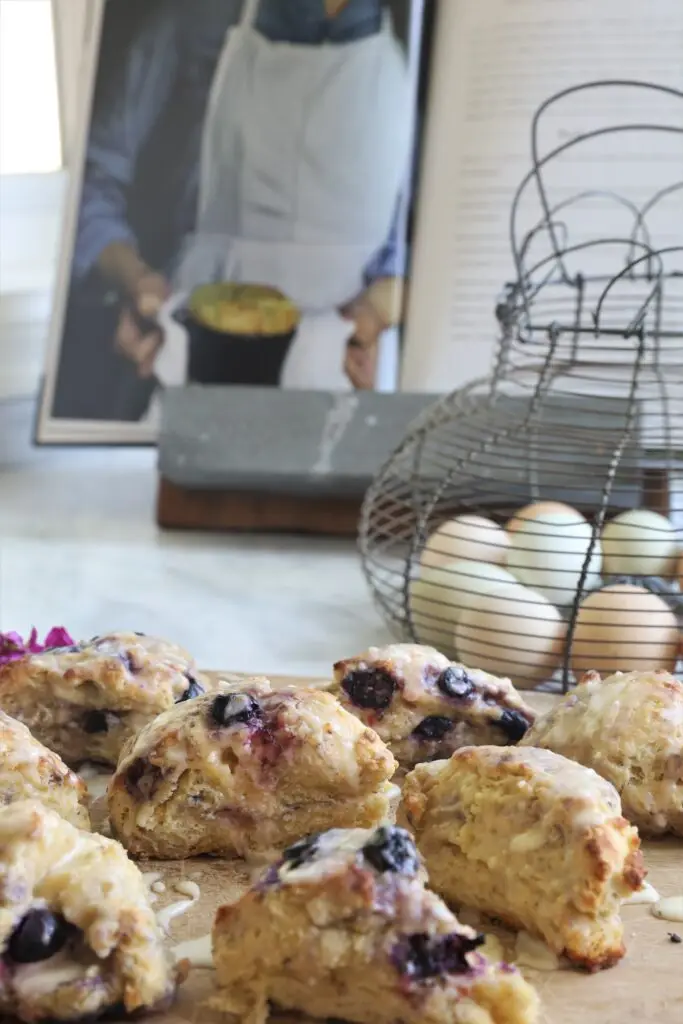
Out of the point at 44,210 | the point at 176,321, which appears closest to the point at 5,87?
the point at 44,210

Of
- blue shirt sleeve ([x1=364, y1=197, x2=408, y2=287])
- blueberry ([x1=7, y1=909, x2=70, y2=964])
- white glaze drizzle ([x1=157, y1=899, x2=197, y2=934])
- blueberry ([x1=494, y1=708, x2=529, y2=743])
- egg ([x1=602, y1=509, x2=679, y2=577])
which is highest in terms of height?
blue shirt sleeve ([x1=364, y1=197, x2=408, y2=287])

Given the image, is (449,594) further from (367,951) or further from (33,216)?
(33,216)

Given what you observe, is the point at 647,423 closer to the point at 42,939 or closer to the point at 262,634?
the point at 262,634

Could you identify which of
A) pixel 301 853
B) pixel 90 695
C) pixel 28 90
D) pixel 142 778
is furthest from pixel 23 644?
pixel 28 90

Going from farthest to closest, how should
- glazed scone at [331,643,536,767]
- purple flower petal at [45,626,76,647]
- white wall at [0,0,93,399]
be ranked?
white wall at [0,0,93,399] → purple flower petal at [45,626,76,647] → glazed scone at [331,643,536,767]

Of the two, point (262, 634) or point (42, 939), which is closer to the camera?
point (42, 939)

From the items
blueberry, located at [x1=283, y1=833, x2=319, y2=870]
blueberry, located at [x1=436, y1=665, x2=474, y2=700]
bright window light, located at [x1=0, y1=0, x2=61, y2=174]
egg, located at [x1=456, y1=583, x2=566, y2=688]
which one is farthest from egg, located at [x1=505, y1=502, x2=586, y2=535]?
bright window light, located at [x1=0, y1=0, x2=61, y2=174]

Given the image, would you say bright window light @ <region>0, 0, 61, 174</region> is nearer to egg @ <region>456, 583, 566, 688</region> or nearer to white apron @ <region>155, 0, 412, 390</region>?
white apron @ <region>155, 0, 412, 390</region>
